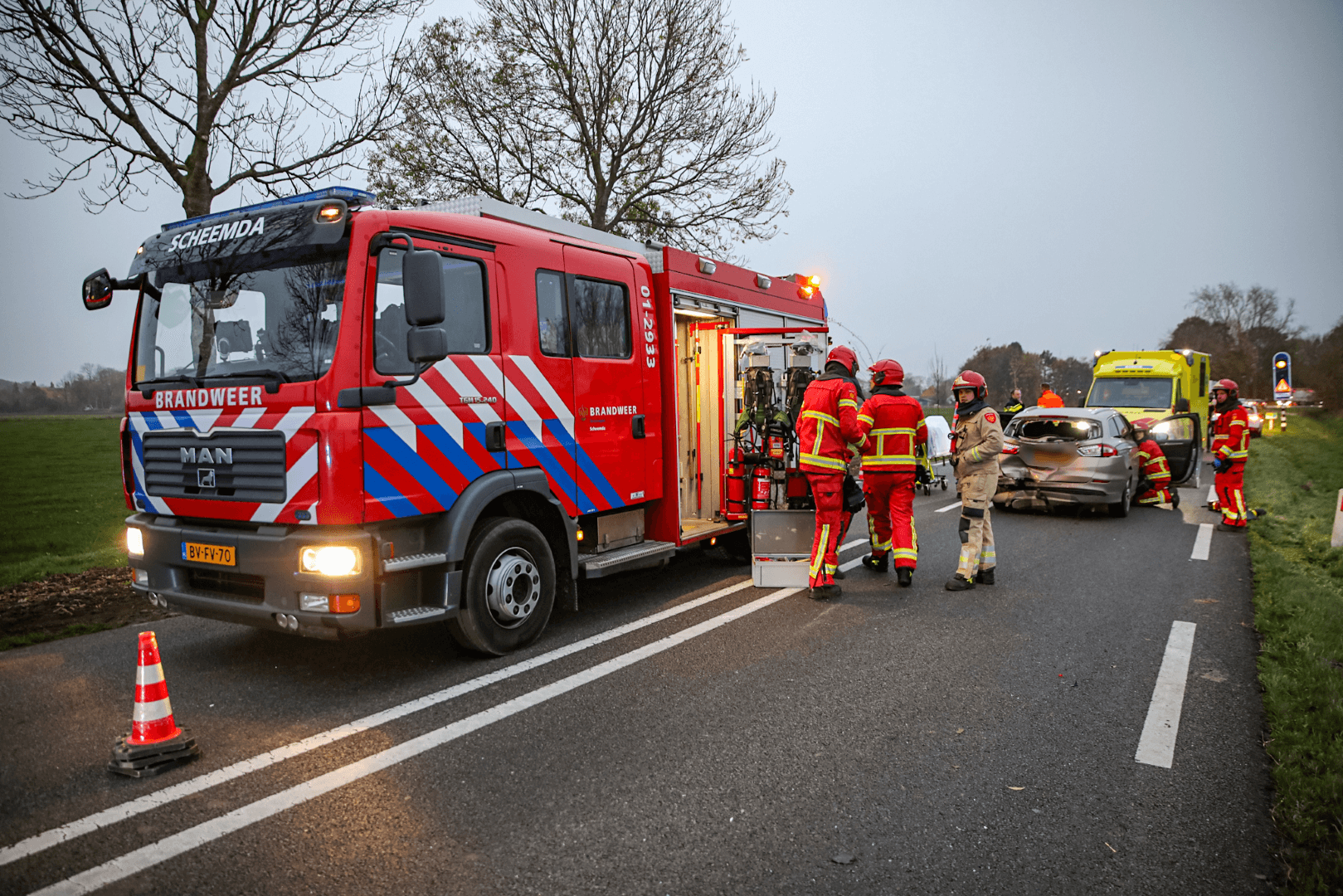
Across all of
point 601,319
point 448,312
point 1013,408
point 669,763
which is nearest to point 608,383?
point 601,319

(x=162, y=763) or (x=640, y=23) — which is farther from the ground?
(x=640, y=23)

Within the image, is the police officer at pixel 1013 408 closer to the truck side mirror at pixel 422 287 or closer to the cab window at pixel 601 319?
the cab window at pixel 601 319

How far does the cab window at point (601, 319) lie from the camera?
618cm

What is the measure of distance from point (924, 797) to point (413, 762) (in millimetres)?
2302

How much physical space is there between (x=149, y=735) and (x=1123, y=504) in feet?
39.8

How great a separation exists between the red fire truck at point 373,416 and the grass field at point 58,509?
15.1 feet

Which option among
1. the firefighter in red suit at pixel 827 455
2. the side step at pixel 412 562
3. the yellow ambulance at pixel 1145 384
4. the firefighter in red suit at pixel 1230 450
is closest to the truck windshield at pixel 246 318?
the side step at pixel 412 562

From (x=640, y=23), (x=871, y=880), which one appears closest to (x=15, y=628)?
(x=871, y=880)

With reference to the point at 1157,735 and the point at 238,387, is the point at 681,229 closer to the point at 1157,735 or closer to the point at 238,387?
the point at 238,387

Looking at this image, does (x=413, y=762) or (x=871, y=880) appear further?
(x=413, y=762)

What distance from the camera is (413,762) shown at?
12.5 ft

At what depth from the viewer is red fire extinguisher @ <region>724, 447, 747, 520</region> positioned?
8.16 m

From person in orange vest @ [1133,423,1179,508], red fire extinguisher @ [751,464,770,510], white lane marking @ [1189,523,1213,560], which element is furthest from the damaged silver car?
red fire extinguisher @ [751,464,770,510]

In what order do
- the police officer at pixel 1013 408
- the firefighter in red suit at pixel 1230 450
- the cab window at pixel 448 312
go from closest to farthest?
the cab window at pixel 448 312
the firefighter in red suit at pixel 1230 450
the police officer at pixel 1013 408
